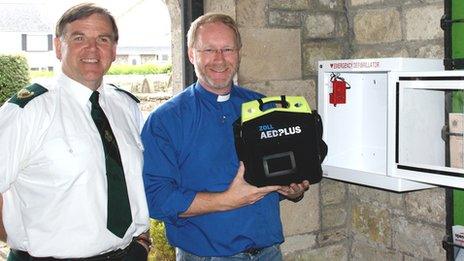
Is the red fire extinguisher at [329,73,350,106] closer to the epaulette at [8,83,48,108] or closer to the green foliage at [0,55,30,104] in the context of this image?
the epaulette at [8,83,48,108]

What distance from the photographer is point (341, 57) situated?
321 cm

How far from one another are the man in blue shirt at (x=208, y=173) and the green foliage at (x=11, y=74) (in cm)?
694

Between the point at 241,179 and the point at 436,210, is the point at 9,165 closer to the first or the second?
the point at 241,179

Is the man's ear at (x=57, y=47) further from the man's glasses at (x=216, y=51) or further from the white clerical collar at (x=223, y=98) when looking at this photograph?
the white clerical collar at (x=223, y=98)

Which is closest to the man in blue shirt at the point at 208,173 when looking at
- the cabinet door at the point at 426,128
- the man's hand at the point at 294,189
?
the man's hand at the point at 294,189

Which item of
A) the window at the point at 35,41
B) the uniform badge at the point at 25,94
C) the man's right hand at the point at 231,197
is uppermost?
the window at the point at 35,41

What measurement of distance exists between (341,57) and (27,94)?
2.02 metres

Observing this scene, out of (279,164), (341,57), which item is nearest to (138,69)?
(341,57)

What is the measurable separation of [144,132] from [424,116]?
1.35 metres

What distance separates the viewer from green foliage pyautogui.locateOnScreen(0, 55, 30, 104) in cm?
825

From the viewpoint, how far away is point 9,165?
171cm

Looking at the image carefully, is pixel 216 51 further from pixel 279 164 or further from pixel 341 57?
pixel 341 57

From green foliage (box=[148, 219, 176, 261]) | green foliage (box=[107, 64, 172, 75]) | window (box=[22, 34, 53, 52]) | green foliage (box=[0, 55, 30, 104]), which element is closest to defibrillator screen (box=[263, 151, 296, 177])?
green foliage (box=[148, 219, 176, 261])

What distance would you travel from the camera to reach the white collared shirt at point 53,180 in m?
1.74
